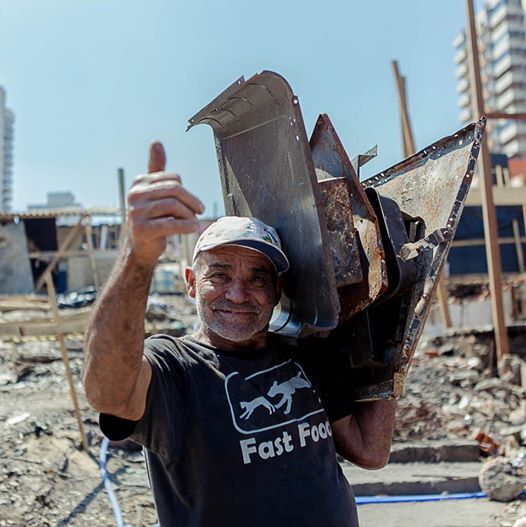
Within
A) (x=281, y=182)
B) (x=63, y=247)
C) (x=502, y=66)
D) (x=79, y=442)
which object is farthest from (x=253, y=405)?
(x=502, y=66)

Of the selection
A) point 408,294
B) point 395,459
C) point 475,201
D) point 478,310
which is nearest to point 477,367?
point 478,310

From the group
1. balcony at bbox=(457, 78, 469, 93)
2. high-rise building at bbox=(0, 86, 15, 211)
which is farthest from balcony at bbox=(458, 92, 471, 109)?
high-rise building at bbox=(0, 86, 15, 211)

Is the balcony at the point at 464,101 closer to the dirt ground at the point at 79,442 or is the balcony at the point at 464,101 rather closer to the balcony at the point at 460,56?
the balcony at the point at 460,56

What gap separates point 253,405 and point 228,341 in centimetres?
23

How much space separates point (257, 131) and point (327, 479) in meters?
1.18

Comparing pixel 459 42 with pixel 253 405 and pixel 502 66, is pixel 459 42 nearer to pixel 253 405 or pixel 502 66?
pixel 502 66

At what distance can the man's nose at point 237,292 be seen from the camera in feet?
6.15

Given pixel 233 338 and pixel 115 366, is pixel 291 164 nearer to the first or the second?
pixel 233 338

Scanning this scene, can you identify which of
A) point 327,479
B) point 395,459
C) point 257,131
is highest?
point 257,131

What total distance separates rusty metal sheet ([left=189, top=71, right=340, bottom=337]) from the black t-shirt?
29 centimetres

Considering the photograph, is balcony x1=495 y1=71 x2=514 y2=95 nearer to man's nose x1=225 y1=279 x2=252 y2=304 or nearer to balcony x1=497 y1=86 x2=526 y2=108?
balcony x1=497 y1=86 x2=526 y2=108

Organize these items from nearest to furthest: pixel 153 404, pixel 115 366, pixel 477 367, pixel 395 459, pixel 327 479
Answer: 1. pixel 115 366
2. pixel 153 404
3. pixel 327 479
4. pixel 395 459
5. pixel 477 367

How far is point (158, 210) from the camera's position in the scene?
126 centimetres

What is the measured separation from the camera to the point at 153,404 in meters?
1.62
